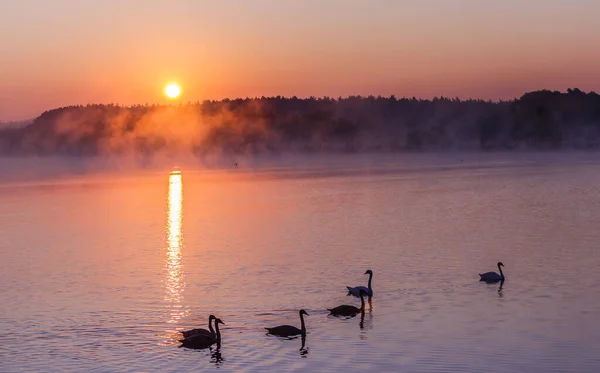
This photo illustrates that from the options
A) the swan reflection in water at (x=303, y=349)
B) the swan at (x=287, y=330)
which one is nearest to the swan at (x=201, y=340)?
the swan at (x=287, y=330)

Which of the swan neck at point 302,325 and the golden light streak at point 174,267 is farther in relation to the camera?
the golden light streak at point 174,267

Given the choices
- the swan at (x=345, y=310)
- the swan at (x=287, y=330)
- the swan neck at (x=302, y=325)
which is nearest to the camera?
the swan at (x=287, y=330)

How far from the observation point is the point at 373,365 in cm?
1939

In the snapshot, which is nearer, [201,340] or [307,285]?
[201,340]

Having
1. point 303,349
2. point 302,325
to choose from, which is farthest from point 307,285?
point 303,349

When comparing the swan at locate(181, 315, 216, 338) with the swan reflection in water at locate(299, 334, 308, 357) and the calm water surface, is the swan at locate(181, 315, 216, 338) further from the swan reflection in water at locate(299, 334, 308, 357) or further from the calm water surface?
the swan reflection in water at locate(299, 334, 308, 357)

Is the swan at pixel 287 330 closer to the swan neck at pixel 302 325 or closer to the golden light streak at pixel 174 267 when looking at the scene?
the swan neck at pixel 302 325

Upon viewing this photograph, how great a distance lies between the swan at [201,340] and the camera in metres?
21.3

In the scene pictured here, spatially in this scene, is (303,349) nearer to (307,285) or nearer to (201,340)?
(201,340)

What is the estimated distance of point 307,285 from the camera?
97.2ft

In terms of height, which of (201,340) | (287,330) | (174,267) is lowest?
Answer: (174,267)

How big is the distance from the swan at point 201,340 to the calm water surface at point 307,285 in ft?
0.88

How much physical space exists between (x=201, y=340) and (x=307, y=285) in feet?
28.4

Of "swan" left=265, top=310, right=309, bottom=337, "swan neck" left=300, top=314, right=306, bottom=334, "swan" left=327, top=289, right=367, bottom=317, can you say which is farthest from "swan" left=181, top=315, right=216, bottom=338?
"swan" left=327, top=289, right=367, bottom=317
